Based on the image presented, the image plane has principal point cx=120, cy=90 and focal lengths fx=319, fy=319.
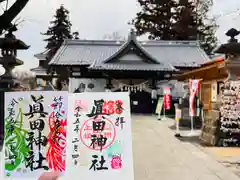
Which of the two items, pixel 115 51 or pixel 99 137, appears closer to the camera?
pixel 99 137

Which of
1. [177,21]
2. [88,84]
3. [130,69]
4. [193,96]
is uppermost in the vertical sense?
[177,21]

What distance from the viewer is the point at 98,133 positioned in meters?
3.65

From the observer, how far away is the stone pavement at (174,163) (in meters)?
5.72

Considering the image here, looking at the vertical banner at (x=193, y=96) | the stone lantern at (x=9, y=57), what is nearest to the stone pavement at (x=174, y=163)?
the vertical banner at (x=193, y=96)

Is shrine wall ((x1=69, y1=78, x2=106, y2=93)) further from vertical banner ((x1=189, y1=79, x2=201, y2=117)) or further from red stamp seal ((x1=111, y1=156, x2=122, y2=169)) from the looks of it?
red stamp seal ((x1=111, y1=156, x2=122, y2=169))

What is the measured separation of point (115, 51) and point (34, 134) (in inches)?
884

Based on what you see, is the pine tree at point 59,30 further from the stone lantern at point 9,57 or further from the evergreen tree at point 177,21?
the stone lantern at point 9,57

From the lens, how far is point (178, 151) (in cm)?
814

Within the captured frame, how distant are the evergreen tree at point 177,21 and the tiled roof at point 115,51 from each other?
305 inches

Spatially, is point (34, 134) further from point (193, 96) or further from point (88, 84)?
point (88, 84)

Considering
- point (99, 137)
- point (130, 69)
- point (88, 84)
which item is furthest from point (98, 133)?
point (88, 84)

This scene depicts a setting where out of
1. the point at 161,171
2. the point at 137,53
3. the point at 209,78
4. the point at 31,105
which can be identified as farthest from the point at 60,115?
the point at 137,53

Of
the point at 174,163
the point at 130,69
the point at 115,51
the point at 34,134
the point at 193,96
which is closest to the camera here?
the point at 34,134

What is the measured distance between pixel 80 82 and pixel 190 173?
17709mm
